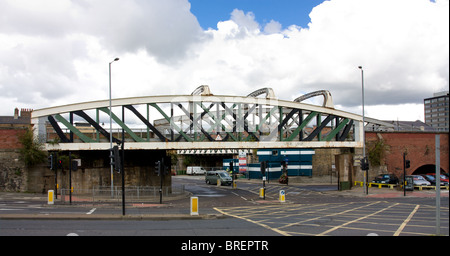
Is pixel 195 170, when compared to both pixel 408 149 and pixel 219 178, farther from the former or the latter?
pixel 408 149

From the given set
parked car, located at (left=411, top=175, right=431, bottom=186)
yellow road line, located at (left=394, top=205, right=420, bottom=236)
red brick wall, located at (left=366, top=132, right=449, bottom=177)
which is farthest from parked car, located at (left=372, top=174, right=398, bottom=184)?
yellow road line, located at (left=394, top=205, right=420, bottom=236)

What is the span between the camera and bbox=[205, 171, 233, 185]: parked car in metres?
48.5

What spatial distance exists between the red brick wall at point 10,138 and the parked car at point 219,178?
24.5 m

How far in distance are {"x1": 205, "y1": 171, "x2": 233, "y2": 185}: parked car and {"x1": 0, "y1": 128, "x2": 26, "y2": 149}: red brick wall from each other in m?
24.5

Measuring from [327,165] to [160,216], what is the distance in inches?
1735

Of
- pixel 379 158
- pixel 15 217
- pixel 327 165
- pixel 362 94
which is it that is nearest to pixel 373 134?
pixel 379 158

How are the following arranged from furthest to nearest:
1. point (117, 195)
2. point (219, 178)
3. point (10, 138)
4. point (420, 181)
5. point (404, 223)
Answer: point (219, 178)
point (420, 181)
point (10, 138)
point (117, 195)
point (404, 223)

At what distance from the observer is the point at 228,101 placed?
32938 mm

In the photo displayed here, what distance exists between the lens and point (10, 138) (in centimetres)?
3188

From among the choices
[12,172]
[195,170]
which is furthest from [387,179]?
[195,170]

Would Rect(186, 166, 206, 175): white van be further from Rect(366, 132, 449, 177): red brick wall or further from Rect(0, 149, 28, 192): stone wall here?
Rect(0, 149, 28, 192): stone wall

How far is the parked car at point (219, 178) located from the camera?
48500mm

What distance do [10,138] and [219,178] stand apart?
25.4 metres
